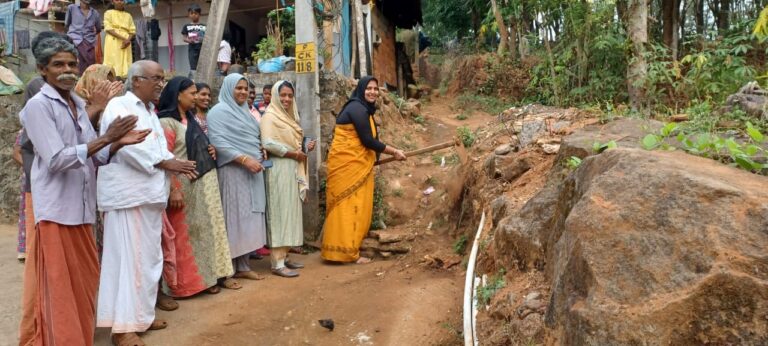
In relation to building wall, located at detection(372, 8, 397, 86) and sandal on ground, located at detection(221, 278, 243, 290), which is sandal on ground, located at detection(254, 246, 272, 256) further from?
building wall, located at detection(372, 8, 397, 86)

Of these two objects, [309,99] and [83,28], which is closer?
[309,99]

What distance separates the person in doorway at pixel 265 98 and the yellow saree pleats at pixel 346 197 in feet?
3.71

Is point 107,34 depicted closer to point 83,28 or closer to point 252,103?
point 83,28

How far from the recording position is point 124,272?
306 cm

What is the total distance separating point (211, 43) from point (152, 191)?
121 inches

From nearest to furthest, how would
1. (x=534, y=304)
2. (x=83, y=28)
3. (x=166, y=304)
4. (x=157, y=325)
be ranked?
(x=534, y=304), (x=157, y=325), (x=166, y=304), (x=83, y=28)

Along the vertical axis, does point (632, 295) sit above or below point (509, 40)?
below

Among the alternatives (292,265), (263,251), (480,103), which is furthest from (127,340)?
(480,103)

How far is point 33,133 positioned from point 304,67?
3.52 m

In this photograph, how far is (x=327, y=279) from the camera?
441cm

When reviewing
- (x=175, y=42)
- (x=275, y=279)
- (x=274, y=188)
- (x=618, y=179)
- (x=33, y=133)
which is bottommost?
(x=275, y=279)

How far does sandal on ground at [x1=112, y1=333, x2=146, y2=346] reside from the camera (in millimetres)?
3053

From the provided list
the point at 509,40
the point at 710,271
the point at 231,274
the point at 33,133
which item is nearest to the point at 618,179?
the point at 710,271

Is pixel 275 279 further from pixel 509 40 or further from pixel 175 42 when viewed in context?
pixel 509 40
